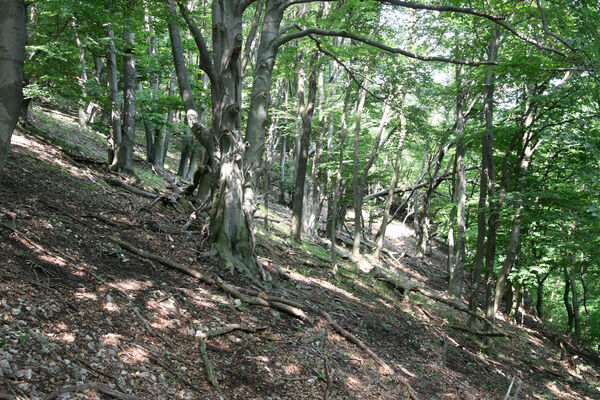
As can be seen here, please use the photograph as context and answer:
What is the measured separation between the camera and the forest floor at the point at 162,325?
346cm

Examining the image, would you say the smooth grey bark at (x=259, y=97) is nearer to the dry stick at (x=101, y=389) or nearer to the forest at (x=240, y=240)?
the forest at (x=240, y=240)

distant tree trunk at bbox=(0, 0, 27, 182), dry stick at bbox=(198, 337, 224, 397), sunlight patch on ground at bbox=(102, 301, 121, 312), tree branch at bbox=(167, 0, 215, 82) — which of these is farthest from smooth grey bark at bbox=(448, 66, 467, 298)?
distant tree trunk at bbox=(0, 0, 27, 182)

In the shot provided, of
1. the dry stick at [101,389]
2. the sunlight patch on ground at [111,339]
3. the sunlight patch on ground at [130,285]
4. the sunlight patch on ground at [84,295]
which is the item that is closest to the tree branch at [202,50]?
the sunlight patch on ground at [130,285]

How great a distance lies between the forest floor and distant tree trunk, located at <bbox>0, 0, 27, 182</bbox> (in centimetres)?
162

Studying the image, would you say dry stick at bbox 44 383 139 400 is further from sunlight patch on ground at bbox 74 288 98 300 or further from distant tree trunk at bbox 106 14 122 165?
distant tree trunk at bbox 106 14 122 165

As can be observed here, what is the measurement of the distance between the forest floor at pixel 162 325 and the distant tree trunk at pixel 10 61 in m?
1.62

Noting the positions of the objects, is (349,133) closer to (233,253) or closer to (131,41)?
(131,41)

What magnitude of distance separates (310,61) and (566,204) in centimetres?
819

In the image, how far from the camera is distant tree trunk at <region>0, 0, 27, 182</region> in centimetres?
311

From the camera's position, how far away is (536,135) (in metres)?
10.3

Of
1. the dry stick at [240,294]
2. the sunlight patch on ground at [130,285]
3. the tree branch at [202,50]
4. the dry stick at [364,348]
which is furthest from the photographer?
the tree branch at [202,50]

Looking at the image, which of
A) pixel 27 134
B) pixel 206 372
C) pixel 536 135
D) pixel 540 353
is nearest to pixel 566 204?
pixel 536 135

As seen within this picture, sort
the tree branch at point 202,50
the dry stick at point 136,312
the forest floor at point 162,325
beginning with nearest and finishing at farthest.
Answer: the forest floor at point 162,325
the dry stick at point 136,312
the tree branch at point 202,50

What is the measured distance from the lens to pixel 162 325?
4.50m
